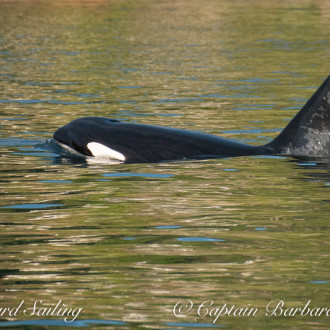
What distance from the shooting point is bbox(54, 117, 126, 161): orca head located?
1255cm

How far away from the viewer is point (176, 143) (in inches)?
496

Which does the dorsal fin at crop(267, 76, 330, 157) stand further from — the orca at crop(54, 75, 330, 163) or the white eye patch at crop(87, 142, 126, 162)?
the white eye patch at crop(87, 142, 126, 162)

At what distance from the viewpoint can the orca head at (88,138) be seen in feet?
41.2

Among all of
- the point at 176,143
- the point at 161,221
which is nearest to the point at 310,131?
the point at 176,143

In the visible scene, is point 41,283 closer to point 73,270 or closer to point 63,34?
point 73,270

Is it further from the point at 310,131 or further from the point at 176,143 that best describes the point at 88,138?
the point at 310,131

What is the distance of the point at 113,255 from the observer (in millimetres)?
7984

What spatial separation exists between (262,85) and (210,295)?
1814cm

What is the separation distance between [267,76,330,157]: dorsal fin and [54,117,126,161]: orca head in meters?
2.15

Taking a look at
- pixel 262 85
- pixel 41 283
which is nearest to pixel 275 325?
pixel 41 283

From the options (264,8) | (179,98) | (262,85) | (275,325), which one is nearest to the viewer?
(275,325)

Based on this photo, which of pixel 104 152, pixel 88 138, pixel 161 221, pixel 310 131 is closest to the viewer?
pixel 161 221

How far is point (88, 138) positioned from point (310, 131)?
290 cm

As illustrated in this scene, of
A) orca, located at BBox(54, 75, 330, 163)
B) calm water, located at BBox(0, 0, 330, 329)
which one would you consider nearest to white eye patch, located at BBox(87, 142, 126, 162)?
orca, located at BBox(54, 75, 330, 163)
